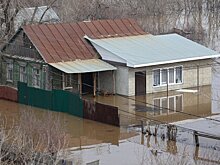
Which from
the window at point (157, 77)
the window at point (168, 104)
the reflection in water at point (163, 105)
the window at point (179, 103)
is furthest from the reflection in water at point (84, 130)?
the window at point (157, 77)

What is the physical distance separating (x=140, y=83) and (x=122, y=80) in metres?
1.09

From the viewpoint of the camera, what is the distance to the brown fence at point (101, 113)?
1057 inches

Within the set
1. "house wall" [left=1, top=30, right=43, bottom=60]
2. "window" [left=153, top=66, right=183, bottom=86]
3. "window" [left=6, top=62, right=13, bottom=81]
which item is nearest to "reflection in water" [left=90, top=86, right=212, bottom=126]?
"window" [left=153, top=66, right=183, bottom=86]

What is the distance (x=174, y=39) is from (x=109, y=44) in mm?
4294

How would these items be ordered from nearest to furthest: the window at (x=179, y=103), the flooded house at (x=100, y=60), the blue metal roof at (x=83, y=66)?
the window at (x=179, y=103)
the blue metal roof at (x=83, y=66)
the flooded house at (x=100, y=60)

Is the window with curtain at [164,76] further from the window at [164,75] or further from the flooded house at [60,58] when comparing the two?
the flooded house at [60,58]

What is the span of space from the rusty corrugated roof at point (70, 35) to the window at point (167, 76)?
3.28 metres

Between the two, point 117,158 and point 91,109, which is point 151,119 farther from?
point 117,158

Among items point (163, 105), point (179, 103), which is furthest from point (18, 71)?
point (179, 103)

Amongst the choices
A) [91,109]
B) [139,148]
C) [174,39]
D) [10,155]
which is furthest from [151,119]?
[10,155]

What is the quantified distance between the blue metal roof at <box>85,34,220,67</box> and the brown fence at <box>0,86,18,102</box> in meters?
4.92

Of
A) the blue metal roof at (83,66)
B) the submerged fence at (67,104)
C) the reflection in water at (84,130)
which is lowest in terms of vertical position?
the reflection in water at (84,130)

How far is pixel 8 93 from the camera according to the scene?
33.0 meters

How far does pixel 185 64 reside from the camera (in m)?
34.8
